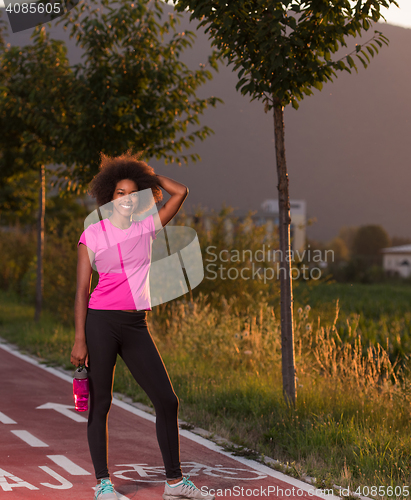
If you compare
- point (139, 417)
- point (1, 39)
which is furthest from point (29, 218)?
point (139, 417)

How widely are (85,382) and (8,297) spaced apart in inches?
848

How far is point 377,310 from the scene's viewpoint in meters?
25.6

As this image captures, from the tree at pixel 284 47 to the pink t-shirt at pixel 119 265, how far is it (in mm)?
2390

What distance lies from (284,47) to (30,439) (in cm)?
425

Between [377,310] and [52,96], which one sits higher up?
Result: [52,96]

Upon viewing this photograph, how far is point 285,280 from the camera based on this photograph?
20.2 ft

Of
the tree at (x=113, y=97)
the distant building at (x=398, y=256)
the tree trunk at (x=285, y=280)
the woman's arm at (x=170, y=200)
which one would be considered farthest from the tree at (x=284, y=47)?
the distant building at (x=398, y=256)

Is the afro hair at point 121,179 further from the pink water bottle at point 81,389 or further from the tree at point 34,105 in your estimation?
the tree at point 34,105

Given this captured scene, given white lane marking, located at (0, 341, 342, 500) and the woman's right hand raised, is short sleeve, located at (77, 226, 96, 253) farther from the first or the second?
white lane marking, located at (0, 341, 342, 500)

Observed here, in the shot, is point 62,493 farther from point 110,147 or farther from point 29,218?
point 29,218

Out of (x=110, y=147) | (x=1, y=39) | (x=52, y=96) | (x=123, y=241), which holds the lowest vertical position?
(x=123, y=241)

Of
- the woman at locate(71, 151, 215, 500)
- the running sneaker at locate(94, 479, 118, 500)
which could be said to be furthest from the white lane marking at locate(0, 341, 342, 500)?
the running sneaker at locate(94, 479, 118, 500)

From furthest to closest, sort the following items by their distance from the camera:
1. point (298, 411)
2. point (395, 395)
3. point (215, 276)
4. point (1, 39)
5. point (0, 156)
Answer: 1. point (1, 39)
2. point (0, 156)
3. point (215, 276)
4. point (395, 395)
5. point (298, 411)

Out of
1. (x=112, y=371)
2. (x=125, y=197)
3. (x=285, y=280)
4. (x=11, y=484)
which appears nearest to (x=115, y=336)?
(x=112, y=371)
